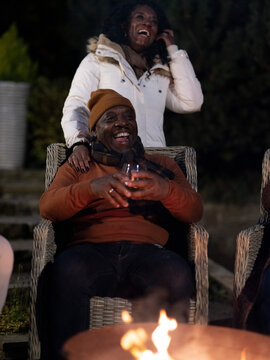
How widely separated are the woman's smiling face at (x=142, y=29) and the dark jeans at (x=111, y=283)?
57.8 inches

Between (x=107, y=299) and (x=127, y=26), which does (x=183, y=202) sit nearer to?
(x=107, y=299)

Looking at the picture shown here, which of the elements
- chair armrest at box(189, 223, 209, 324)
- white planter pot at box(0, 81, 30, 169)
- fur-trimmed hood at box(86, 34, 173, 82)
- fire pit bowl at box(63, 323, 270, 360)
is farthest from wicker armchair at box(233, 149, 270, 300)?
white planter pot at box(0, 81, 30, 169)

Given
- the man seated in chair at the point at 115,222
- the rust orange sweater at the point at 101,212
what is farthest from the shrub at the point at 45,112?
the rust orange sweater at the point at 101,212

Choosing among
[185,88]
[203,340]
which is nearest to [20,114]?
[185,88]

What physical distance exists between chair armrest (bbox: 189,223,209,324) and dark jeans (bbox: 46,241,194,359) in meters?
0.05

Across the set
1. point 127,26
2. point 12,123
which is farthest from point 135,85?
point 12,123

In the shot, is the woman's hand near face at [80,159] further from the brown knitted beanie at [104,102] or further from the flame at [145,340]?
the flame at [145,340]

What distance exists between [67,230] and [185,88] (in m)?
1.29

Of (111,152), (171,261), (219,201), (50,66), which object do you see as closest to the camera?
(171,261)

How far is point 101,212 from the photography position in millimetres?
3176

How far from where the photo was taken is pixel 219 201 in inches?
289

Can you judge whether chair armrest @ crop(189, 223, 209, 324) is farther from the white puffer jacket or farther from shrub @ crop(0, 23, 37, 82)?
shrub @ crop(0, 23, 37, 82)

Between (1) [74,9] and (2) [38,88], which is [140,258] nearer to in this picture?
(2) [38,88]

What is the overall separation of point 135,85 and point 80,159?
845mm
